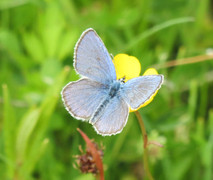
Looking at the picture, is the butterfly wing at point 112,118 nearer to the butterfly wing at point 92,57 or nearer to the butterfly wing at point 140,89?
the butterfly wing at point 140,89

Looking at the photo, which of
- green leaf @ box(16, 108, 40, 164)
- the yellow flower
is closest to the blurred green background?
green leaf @ box(16, 108, 40, 164)

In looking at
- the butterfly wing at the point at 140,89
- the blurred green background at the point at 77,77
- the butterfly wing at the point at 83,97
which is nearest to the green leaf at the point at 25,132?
the blurred green background at the point at 77,77

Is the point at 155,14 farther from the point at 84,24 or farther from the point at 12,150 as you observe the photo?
the point at 12,150

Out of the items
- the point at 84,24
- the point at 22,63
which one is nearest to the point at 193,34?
the point at 84,24

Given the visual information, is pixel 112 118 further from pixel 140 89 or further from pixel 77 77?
pixel 77 77

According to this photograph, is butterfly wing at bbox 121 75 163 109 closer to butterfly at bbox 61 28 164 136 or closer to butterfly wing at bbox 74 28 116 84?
butterfly at bbox 61 28 164 136
